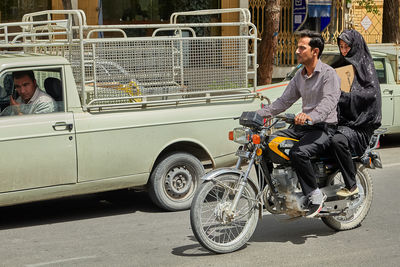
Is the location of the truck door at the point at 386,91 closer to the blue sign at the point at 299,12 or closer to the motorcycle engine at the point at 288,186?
the motorcycle engine at the point at 288,186

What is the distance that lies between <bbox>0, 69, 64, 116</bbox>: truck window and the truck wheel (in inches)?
50.8

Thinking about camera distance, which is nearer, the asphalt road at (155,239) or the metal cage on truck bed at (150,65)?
the asphalt road at (155,239)

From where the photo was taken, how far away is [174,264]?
5.45 meters

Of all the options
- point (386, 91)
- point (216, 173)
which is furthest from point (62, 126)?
point (386, 91)

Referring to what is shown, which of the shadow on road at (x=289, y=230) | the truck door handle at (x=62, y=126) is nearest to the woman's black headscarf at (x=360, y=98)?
the shadow on road at (x=289, y=230)

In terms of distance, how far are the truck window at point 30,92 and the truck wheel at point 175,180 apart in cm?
129

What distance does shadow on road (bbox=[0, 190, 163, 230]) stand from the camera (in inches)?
281

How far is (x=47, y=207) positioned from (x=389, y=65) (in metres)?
6.39

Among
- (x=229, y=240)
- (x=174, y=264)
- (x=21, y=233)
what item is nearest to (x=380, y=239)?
(x=229, y=240)

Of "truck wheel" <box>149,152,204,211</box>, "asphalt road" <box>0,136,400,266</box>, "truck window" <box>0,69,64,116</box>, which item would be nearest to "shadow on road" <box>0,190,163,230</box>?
"asphalt road" <box>0,136,400,266</box>

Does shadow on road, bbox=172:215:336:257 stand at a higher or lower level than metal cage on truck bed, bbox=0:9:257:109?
lower

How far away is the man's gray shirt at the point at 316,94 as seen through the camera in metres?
5.79

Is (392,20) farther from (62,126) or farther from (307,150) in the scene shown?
(62,126)

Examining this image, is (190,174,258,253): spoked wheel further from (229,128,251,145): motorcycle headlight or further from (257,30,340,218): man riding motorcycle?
(257,30,340,218): man riding motorcycle
